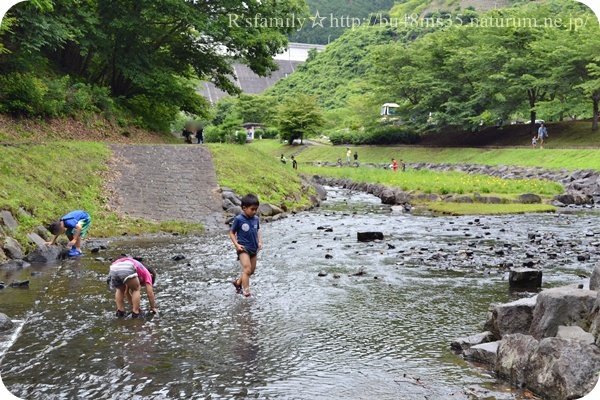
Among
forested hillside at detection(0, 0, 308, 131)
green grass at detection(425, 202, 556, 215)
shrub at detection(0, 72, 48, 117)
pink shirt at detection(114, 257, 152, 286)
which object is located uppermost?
forested hillside at detection(0, 0, 308, 131)

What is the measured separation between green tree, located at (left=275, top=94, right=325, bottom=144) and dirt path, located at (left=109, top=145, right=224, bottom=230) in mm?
43118

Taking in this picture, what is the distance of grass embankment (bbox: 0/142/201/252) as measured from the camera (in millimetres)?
15594

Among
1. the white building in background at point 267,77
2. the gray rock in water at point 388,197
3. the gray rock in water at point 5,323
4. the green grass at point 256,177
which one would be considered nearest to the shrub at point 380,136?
the gray rock in water at point 388,197

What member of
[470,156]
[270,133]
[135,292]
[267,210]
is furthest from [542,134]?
[270,133]

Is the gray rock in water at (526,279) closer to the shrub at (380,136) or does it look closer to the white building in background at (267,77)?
the shrub at (380,136)

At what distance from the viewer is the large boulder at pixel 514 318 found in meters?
7.38

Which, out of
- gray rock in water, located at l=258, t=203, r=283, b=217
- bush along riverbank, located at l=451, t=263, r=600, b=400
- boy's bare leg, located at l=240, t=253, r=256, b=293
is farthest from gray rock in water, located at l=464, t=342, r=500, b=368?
gray rock in water, located at l=258, t=203, r=283, b=217

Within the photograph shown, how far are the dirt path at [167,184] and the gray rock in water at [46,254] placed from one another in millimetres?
5338

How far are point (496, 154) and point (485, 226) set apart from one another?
28.1 metres

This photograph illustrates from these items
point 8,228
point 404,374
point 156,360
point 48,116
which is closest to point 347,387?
point 404,374

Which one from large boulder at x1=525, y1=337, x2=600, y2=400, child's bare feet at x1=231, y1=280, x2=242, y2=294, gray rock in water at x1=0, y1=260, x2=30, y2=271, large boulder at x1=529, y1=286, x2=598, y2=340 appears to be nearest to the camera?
large boulder at x1=525, y1=337, x2=600, y2=400

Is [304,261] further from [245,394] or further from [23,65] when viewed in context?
[23,65]

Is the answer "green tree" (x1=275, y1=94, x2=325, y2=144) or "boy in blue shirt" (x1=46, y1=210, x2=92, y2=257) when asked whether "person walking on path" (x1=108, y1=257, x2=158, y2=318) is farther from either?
"green tree" (x1=275, y1=94, x2=325, y2=144)

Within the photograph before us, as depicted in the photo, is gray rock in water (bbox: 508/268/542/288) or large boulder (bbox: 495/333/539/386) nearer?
large boulder (bbox: 495/333/539/386)
